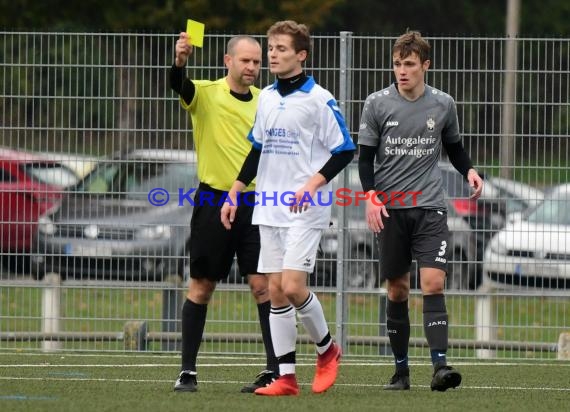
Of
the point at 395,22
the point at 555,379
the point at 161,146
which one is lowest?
the point at 555,379

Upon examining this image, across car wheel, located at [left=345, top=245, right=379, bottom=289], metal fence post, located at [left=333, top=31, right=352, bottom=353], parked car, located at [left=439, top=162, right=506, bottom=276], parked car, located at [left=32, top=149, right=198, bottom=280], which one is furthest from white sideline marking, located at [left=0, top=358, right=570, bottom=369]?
parked car, located at [left=32, top=149, right=198, bottom=280]

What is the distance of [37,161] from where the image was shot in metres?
13.5

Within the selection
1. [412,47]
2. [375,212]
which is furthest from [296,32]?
[375,212]

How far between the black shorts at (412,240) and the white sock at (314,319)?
31.2 inches

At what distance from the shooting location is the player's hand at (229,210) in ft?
30.3

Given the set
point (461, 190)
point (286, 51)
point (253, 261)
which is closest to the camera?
point (286, 51)

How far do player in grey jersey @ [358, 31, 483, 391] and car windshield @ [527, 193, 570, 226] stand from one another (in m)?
3.20

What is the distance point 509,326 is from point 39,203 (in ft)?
13.1

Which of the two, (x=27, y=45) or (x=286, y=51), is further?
(x=27, y=45)

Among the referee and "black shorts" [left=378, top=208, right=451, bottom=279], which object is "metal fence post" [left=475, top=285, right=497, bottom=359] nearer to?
"black shorts" [left=378, top=208, right=451, bottom=279]

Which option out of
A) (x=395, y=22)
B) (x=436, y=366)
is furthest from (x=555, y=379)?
(x=395, y=22)

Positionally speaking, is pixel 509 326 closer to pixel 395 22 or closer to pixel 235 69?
pixel 235 69

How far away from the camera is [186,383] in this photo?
31.7ft

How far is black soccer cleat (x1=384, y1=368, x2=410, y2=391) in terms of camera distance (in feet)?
33.2
